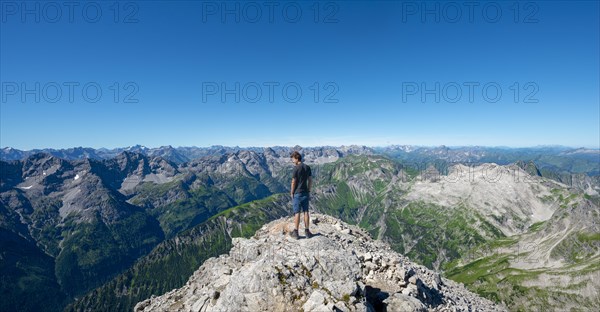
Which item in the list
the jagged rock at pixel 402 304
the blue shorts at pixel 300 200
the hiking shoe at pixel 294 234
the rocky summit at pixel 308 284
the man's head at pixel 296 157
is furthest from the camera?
the hiking shoe at pixel 294 234

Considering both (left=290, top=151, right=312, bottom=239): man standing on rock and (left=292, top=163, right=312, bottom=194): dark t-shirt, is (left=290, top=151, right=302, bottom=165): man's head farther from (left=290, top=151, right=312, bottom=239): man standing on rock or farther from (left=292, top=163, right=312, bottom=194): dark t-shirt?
(left=292, top=163, right=312, bottom=194): dark t-shirt

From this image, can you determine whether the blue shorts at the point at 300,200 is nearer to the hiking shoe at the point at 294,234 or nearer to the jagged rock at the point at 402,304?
the hiking shoe at the point at 294,234

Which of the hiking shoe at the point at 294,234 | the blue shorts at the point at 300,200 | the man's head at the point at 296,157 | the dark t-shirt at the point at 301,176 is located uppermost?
the man's head at the point at 296,157

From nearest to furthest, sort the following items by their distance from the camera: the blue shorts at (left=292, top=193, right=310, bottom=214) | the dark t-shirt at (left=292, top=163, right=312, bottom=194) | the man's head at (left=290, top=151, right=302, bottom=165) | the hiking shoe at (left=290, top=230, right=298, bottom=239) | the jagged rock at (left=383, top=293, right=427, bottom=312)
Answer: the jagged rock at (left=383, top=293, right=427, bottom=312), the dark t-shirt at (left=292, top=163, right=312, bottom=194), the man's head at (left=290, top=151, right=302, bottom=165), the blue shorts at (left=292, top=193, right=310, bottom=214), the hiking shoe at (left=290, top=230, right=298, bottom=239)

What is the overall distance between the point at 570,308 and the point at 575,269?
34214 millimetres

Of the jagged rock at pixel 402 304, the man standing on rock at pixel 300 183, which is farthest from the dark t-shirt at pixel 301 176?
the jagged rock at pixel 402 304

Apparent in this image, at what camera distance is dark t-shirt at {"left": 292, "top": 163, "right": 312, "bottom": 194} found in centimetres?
2348

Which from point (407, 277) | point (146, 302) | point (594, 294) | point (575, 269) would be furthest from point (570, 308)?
point (146, 302)

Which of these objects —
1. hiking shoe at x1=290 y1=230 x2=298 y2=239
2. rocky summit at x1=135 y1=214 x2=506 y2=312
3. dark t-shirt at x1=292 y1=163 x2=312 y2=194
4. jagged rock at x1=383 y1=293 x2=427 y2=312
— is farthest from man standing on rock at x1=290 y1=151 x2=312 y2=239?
jagged rock at x1=383 y1=293 x2=427 y2=312

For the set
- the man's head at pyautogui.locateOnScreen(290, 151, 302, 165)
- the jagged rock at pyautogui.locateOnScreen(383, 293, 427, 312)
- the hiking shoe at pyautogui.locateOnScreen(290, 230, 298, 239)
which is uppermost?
the man's head at pyautogui.locateOnScreen(290, 151, 302, 165)

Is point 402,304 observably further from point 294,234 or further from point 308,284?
point 294,234

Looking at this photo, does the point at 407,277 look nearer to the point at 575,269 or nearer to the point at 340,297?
the point at 340,297

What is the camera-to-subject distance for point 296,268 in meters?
21.1

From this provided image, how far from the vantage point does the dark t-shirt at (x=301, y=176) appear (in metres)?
23.5
